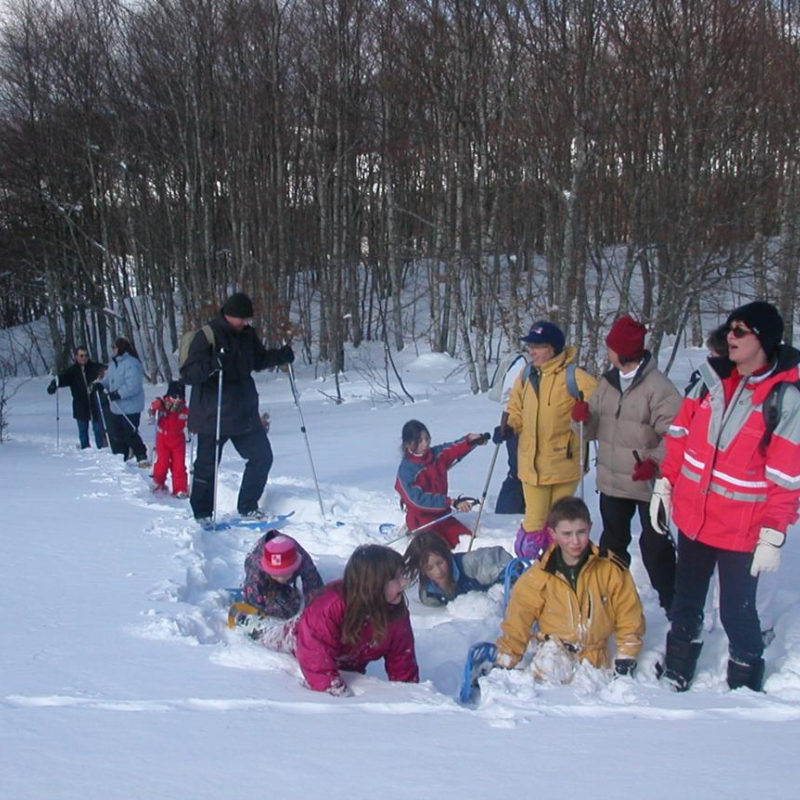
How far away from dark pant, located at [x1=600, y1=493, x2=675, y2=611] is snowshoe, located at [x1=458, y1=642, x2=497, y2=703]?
1103 millimetres

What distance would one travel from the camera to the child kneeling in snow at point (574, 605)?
13.2 ft

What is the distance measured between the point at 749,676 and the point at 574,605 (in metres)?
0.81

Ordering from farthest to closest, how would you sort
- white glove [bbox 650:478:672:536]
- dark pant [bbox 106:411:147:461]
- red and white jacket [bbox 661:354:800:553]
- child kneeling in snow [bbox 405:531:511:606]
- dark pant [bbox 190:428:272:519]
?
dark pant [bbox 106:411:147:461] → dark pant [bbox 190:428:272:519] → child kneeling in snow [bbox 405:531:511:606] → white glove [bbox 650:478:672:536] → red and white jacket [bbox 661:354:800:553]

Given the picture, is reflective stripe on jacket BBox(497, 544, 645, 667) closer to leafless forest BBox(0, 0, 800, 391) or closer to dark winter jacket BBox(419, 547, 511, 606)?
dark winter jacket BBox(419, 547, 511, 606)

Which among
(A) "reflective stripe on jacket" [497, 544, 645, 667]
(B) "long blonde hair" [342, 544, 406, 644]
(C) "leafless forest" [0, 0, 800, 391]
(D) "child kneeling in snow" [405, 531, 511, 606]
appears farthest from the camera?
(C) "leafless forest" [0, 0, 800, 391]

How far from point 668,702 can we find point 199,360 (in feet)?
14.4

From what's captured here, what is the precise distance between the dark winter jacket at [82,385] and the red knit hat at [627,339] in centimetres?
1009

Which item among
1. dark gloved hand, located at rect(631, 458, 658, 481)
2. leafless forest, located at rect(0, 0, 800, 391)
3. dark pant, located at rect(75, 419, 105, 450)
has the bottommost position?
dark pant, located at rect(75, 419, 105, 450)

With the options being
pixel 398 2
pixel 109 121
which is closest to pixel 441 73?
pixel 398 2

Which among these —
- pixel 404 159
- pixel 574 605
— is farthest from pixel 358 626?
pixel 404 159

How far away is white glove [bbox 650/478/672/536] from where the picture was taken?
3.93m

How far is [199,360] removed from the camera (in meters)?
6.62

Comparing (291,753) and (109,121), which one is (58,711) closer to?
(291,753)

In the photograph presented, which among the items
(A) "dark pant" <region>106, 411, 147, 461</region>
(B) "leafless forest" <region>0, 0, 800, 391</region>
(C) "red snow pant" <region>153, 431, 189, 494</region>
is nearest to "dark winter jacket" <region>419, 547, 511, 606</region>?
(C) "red snow pant" <region>153, 431, 189, 494</region>
